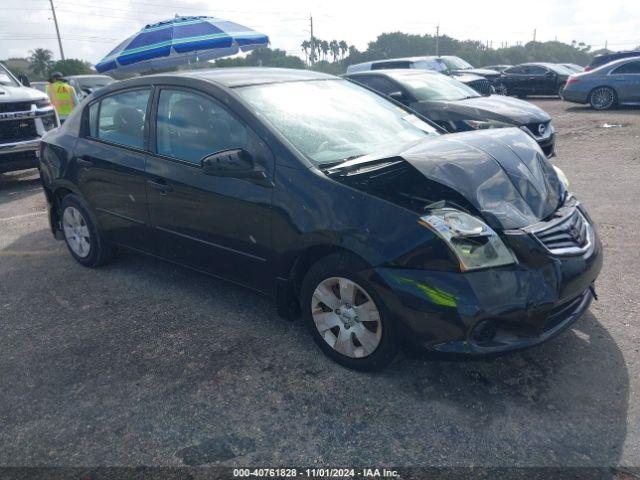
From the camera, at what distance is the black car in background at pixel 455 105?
797cm

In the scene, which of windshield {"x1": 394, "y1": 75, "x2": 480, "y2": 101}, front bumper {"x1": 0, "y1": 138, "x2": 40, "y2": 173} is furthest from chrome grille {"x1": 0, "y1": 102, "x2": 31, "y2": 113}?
windshield {"x1": 394, "y1": 75, "x2": 480, "y2": 101}

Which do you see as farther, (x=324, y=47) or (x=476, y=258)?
(x=324, y=47)

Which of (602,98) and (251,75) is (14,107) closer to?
(251,75)

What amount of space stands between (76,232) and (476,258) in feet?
12.6

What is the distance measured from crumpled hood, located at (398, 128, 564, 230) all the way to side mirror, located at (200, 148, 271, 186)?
89 cm

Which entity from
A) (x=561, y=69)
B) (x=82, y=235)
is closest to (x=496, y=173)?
(x=82, y=235)

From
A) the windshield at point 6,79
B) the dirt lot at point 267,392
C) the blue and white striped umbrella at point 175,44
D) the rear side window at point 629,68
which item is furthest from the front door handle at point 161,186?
the rear side window at point 629,68

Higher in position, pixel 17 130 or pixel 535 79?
pixel 17 130

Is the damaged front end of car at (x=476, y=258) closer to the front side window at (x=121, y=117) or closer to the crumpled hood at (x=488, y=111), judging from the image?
the front side window at (x=121, y=117)

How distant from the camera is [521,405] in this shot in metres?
2.79

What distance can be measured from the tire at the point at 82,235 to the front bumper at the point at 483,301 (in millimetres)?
3000

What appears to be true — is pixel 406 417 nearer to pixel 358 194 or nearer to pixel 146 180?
pixel 358 194

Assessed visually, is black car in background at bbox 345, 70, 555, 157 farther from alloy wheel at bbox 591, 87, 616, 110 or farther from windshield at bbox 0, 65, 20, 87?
alloy wheel at bbox 591, 87, 616, 110

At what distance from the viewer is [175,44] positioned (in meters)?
9.56
